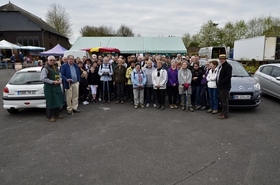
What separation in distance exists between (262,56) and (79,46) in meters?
20.7

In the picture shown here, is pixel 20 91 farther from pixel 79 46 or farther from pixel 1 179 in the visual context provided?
pixel 79 46

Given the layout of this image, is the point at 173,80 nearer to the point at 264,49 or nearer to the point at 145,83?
the point at 145,83

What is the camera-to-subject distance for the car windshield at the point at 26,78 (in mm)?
6402

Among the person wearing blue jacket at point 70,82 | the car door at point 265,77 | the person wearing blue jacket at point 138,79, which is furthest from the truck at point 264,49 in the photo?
the person wearing blue jacket at point 70,82

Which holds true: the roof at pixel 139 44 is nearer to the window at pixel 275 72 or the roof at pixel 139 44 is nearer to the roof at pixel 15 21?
the window at pixel 275 72

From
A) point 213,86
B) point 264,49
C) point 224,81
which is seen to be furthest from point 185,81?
point 264,49

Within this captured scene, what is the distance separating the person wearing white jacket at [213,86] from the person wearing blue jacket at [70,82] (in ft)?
15.0

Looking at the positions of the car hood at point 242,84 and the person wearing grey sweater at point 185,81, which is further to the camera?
the person wearing grey sweater at point 185,81

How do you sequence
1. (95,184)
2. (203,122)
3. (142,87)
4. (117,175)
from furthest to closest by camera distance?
(142,87), (203,122), (117,175), (95,184)

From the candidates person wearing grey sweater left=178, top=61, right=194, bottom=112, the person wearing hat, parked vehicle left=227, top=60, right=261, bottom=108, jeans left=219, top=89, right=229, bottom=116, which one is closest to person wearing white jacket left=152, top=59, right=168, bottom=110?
person wearing grey sweater left=178, top=61, right=194, bottom=112

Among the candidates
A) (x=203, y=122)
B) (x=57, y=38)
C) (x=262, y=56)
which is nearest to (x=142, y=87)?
(x=203, y=122)

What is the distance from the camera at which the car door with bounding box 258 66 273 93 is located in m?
8.34

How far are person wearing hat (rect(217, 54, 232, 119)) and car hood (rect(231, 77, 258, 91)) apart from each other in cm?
78

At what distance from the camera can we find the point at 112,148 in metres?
4.14
